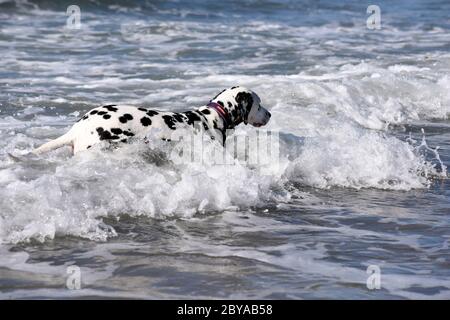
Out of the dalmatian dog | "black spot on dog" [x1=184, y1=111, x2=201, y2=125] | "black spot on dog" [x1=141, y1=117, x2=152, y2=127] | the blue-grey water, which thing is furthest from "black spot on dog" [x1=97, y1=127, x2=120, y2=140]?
"black spot on dog" [x1=184, y1=111, x2=201, y2=125]

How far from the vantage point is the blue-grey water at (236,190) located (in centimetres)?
618

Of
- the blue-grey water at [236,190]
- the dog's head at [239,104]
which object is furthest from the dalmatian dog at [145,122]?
the blue-grey water at [236,190]

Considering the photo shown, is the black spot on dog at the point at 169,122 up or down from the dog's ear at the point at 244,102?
down

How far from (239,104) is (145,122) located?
1550 mm

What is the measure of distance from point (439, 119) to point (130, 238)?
7.69 meters

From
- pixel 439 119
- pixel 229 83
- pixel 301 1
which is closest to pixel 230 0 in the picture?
pixel 301 1

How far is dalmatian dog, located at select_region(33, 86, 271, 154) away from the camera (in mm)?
8438

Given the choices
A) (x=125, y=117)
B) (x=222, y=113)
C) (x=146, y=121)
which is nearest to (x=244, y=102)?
(x=222, y=113)

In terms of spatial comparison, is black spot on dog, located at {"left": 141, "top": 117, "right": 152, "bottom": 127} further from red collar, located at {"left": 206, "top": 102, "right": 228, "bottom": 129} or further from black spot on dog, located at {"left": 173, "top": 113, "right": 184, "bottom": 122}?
red collar, located at {"left": 206, "top": 102, "right": 228, "bottom": 129}

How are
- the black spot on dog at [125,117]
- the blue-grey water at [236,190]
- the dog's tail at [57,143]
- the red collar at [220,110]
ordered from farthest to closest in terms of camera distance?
the red collar at [220,110], the black spot on dog at [125,117], the dog's tail at [57,143], the blue-grey water at [236,190]

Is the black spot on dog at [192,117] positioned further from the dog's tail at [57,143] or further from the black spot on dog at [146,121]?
the dog's tail at [57,143]

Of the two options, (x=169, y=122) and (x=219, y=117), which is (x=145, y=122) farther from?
(x=219, y=117)

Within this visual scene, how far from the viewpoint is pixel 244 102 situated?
9.96 meters

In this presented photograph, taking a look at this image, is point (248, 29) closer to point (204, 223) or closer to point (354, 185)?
point (354, 185)
